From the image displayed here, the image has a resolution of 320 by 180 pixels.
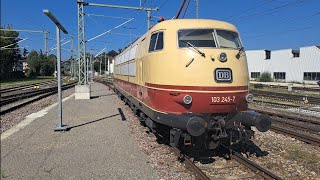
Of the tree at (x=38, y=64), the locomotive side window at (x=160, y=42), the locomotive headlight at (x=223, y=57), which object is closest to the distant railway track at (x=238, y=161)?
the locomotive headlight at (x=223, y=57)

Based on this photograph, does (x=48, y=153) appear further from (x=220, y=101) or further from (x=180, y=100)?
(x=220, y=101)

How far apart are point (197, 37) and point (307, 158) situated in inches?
155

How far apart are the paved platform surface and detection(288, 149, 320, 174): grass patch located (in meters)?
3.46

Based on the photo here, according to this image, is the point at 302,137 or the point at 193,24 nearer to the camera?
the point at 193,24

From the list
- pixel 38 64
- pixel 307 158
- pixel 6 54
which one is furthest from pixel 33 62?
pixel 307 158

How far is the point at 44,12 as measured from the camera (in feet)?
35.3

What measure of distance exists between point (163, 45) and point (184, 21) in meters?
0.76

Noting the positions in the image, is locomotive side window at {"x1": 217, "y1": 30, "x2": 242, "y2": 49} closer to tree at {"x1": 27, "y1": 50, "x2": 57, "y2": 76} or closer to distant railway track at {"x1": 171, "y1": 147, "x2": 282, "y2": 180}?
distant railway track at {"x1": 171, "y1": 147, "x2": 282, "y2": 180}

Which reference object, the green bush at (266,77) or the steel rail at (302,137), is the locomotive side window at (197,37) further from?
the green bush at (266,77)

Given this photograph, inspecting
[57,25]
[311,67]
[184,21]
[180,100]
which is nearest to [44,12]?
[57,25]

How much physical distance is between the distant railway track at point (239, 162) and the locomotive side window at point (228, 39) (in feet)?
8.25

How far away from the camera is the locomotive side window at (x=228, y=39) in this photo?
27.4 ft

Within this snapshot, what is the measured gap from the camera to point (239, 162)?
26.6 feet

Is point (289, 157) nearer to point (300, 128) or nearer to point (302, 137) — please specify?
point (302, 137)
